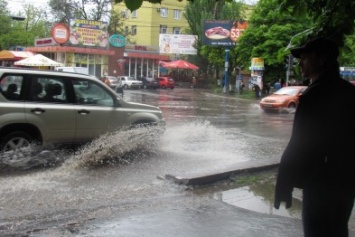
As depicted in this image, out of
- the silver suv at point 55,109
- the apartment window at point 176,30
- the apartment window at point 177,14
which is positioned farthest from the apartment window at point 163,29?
the silver suv at point 55,109

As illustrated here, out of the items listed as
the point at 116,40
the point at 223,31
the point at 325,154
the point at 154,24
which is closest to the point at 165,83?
the point at 116,40

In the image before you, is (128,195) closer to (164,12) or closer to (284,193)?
(284,193)

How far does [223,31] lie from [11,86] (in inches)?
1589

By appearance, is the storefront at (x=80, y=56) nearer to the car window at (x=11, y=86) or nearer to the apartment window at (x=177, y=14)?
the apartment window at (x=177, y=14)

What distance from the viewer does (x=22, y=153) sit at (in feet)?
26.5

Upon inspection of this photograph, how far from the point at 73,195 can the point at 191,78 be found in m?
56.9

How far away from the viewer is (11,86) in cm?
805

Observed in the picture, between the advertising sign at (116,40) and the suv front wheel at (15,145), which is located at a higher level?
the advertising sign at (116,40)

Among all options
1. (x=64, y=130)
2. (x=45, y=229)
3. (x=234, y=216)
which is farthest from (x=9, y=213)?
(x=64, y=130)

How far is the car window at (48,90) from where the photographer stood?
828 cm

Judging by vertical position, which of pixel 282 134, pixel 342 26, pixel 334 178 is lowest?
pixel 282 134

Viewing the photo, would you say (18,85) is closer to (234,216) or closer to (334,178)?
(234,216)

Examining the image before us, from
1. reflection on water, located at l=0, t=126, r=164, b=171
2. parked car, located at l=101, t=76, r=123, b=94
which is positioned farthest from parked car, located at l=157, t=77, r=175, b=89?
reflection on water, located at l=0, t=126, r=164, b=171

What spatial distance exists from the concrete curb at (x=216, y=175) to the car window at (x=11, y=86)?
2.96m
